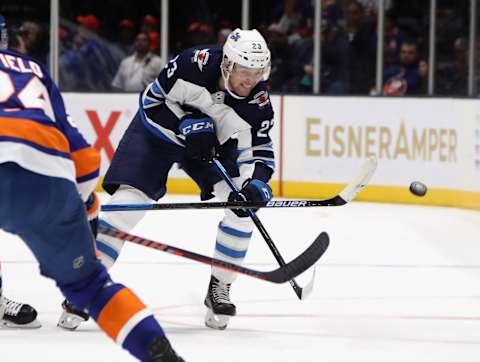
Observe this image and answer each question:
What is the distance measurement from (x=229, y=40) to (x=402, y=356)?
115cm

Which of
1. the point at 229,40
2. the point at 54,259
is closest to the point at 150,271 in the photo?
the point at 229,40

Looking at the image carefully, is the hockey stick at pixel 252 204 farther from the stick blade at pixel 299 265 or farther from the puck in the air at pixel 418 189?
the stick blade at pixel 299 265

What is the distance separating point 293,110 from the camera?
7762 millimetres

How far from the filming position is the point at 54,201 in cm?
261

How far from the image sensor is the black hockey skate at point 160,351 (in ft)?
8.72

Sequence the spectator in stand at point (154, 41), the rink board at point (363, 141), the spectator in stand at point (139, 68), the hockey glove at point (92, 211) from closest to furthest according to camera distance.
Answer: the hockey glove at point (92, 211), the rink board at point (363, 141), the spectator in stand at point (139, 68), the spectator in stand at point (154, 41)

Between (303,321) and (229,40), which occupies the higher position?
(229,40)

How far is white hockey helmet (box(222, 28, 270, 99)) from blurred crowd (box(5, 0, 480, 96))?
4834mm

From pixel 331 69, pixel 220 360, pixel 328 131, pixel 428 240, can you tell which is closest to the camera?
pixel 220 360

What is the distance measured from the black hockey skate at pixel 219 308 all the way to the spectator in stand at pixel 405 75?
4.80 metres

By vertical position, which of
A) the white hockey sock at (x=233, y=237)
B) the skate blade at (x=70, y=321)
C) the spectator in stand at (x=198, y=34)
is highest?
the spectator in stand at (x=198, y=34)

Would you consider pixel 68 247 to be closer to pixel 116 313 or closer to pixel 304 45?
pixel 116 313

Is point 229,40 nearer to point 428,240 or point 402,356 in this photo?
point 402,356

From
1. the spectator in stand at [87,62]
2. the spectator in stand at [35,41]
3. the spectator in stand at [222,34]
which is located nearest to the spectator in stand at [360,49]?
the spectator in stand at [222,34]
